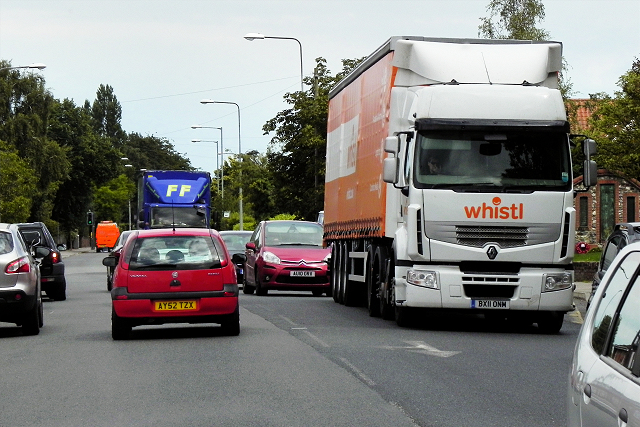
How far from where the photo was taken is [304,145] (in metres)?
48.8

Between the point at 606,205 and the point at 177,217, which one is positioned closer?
the point at 177,217

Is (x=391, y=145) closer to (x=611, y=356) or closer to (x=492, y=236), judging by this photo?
(x=492, y=236)

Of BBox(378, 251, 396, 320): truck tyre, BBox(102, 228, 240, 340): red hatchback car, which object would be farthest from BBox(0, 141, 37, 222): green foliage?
BBox(102, 228, 240, 340): red hatchback car

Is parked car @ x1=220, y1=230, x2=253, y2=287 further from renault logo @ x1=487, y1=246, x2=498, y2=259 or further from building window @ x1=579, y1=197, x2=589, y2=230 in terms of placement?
building window @ x1=579, y1=197, x2=589, y2=230

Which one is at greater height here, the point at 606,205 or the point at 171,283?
the point at 606,205

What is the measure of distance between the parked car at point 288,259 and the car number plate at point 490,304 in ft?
36.9

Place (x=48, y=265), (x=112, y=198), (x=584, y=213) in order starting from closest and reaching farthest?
1. (x=48, y=265)
2. (x=584, y=213)
3. (x=112, y=198)

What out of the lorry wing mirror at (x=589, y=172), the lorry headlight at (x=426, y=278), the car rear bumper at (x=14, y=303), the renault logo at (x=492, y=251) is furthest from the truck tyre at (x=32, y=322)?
the lorry wing mirror at (x=589, y=172)

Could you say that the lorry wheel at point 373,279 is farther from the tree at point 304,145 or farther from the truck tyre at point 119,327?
the tree at point 304,145

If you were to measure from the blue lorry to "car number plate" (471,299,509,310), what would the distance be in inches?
1031

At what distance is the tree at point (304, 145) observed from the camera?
160 ft

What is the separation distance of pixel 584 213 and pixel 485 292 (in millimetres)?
53352

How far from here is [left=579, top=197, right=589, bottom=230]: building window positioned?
6888cm

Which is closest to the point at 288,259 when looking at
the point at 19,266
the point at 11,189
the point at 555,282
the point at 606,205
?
the point at 19,266
